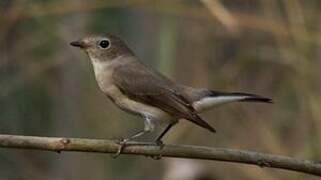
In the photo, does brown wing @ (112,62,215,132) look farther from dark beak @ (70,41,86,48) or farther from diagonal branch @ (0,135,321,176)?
diagonal branch @ (0,135,321,176)

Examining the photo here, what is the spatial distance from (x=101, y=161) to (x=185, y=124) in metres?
0.99

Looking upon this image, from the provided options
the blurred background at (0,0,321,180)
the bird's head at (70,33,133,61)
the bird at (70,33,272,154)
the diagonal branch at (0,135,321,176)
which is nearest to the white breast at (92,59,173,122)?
the bird at (70,33,272,154)

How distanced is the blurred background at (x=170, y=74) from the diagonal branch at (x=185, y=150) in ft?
6.83

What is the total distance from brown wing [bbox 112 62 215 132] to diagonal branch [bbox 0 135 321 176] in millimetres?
557

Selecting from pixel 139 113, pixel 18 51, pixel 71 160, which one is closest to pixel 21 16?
pixel 18 51

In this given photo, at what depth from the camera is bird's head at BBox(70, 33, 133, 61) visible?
12.4 ft

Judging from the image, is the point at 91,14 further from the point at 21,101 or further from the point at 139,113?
the point at 139,113

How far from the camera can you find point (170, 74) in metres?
6.23

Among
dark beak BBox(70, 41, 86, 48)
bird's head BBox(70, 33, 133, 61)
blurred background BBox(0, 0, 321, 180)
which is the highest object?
dark beak BBox(70, 41, 86, 48)

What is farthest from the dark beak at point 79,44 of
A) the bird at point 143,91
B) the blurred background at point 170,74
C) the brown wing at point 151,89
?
the blurred background at point 170,74

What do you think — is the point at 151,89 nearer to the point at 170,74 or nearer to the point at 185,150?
the point at 185,150

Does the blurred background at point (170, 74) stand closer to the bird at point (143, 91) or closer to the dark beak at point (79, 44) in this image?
the bird at point (143, 91)

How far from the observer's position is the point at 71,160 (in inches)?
258

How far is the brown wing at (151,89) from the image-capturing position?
3.65 metres
